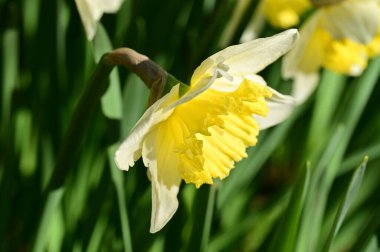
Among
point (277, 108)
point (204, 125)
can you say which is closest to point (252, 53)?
point (204, 125)

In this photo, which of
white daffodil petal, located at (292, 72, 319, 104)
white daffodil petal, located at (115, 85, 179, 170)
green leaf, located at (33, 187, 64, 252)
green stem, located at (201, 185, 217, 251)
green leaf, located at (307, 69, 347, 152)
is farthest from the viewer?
green leaf, located at (307, 69, 347, 152)

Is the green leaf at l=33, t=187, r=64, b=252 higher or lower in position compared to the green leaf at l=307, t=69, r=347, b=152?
higher

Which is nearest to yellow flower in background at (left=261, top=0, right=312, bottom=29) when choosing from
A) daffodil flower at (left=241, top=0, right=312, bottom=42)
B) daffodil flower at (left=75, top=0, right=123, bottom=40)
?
daffodil flower at (left=241, top=0, right=312, bottom=42)

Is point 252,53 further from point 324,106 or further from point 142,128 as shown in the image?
point 324,106

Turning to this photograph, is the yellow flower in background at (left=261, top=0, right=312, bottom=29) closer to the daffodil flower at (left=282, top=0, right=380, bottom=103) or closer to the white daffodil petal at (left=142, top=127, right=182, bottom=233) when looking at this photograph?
the daffodil flower at (left=282, top=0, right=380, bottom=103)

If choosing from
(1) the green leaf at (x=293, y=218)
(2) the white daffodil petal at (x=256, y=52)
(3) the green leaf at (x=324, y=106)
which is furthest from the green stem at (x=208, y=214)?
(3) the green leaf at (x=324, y=106)
